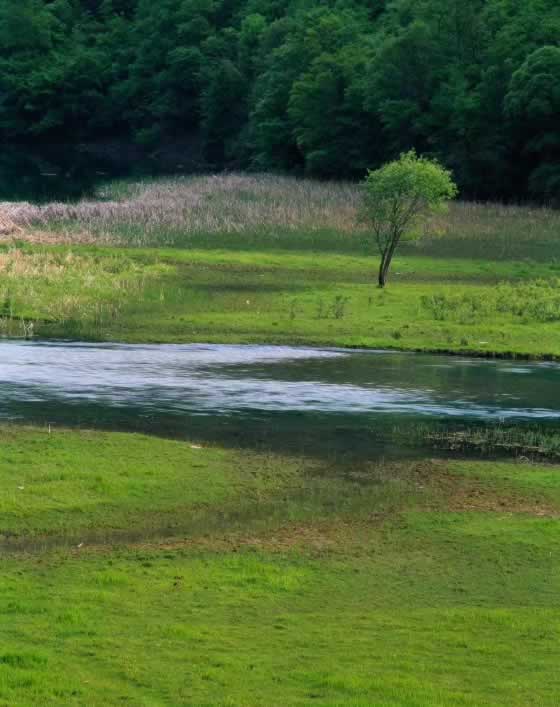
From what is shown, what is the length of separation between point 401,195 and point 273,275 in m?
6.04

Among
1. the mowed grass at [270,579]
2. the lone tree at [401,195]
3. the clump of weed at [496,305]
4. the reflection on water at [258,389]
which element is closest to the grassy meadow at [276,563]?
the mowed grass at [270,579]

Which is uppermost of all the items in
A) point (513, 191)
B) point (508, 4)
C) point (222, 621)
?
point (508, 4)

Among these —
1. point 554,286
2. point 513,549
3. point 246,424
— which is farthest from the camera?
point 554,286

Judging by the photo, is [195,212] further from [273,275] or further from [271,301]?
[271,301]

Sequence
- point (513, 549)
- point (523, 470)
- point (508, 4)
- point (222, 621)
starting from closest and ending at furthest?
point (222, 621), point (513, 549), point (523, 470), point (508, 4)

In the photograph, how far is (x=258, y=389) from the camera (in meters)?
29.6

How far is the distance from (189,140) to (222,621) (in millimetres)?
138262

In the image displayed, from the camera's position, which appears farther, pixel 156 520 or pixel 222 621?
pixel 156 520

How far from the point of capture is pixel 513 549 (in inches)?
702

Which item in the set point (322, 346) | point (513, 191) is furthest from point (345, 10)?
point (322, 346)

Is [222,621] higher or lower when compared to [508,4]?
lower

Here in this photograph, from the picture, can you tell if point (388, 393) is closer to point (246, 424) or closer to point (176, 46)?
point (246, 424)

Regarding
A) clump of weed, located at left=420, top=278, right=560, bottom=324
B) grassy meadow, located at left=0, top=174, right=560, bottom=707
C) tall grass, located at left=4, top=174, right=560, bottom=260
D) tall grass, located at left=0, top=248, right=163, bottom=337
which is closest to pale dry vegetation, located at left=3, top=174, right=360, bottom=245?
tall grass, located at left=4, top=174, right=560, bottom=260

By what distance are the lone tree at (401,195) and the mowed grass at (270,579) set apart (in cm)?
2441
